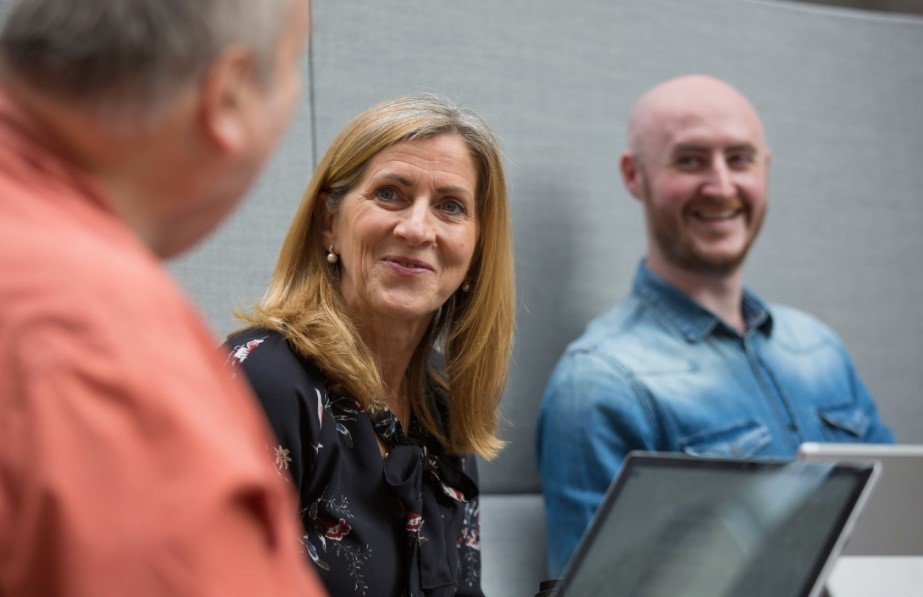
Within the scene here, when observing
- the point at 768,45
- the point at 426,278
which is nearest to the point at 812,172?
the point at 768,45

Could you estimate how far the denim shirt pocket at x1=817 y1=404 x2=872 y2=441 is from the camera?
6.98ft

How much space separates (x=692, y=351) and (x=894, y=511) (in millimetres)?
881

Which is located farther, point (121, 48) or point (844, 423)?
point (844, 423)

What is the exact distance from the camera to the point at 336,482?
1323 millimetres

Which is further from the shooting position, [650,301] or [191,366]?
[650,301]

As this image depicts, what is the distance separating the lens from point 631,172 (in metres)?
2.25

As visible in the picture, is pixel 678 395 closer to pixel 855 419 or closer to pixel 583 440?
pixel 583 440

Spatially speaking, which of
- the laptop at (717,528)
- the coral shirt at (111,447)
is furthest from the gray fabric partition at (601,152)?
the coral shirt at (111,447)

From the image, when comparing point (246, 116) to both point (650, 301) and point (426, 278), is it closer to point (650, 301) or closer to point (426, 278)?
point (426, 278)

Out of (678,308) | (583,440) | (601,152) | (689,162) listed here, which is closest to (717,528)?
(583,440)

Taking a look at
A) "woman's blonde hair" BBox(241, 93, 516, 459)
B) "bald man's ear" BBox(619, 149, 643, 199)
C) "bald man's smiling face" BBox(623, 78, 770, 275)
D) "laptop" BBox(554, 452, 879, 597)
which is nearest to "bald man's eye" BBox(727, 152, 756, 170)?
"bald man's smiling face" BBox(623, 78, 770, 275)

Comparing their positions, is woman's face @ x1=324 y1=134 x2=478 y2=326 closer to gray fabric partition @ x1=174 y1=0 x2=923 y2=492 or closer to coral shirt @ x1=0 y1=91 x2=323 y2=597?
gray fabric partition @ x1=174 y1=0 x2=923 y2=492

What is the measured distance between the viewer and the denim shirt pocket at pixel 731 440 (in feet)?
6.30

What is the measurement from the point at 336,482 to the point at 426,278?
0.30 m
